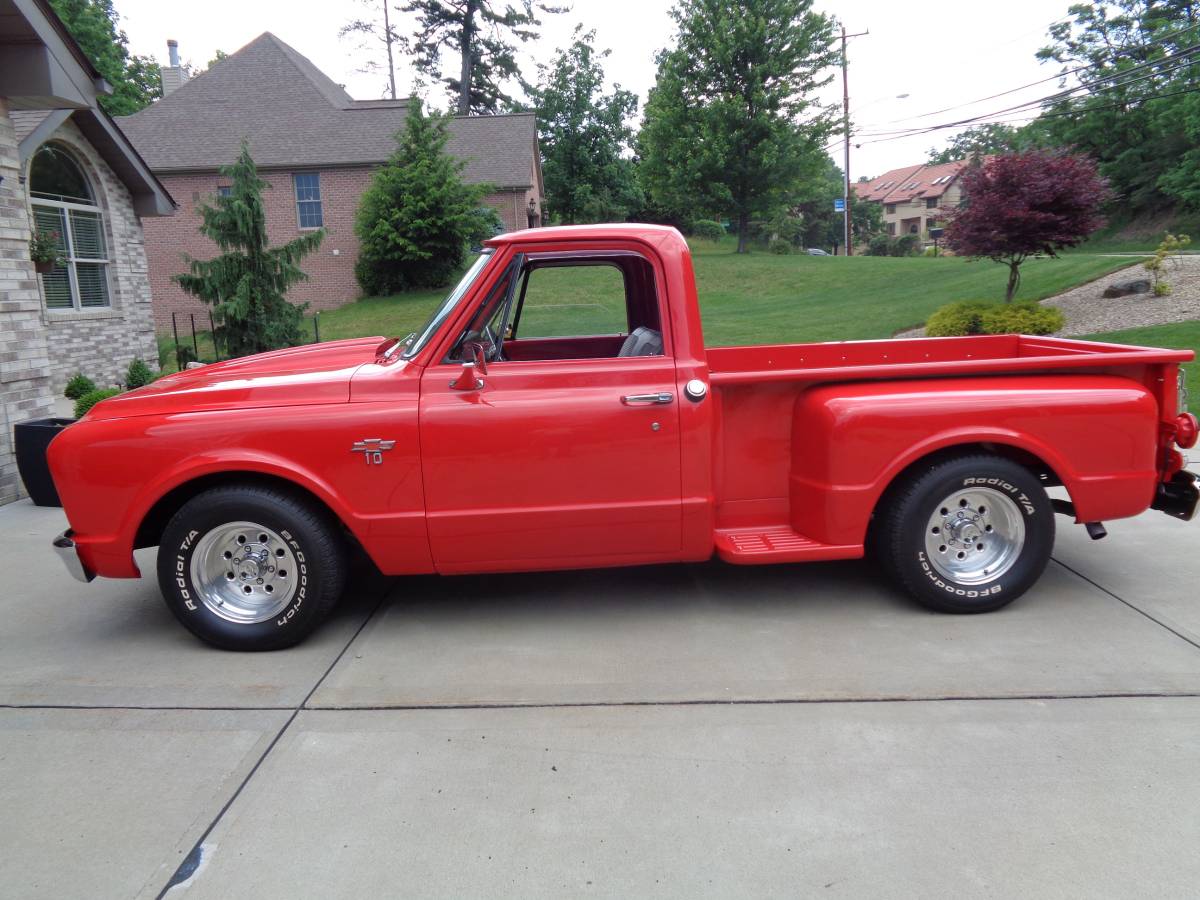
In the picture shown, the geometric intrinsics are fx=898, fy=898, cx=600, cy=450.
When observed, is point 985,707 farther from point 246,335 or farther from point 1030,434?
point 246,335

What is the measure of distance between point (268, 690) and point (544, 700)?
4.14 feet

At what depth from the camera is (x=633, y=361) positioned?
14.5 feet

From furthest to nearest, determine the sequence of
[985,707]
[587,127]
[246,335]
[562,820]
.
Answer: [587,127] < [246,335] < [985,707] < [562,820]

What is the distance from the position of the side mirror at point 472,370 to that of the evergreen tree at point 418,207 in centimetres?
2485

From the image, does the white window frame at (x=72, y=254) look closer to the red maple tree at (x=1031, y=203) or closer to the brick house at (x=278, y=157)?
the brick house at (x=278, y=157)

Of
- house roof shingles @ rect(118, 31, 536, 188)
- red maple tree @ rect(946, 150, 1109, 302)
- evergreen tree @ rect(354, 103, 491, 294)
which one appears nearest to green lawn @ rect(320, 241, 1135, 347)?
evergreen tree @ rect(354, 103, 491, 294)

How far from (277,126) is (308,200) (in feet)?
9.82

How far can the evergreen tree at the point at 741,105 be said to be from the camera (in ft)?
119

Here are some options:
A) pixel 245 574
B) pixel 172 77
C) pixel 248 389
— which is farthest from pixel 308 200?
pixel 245 574

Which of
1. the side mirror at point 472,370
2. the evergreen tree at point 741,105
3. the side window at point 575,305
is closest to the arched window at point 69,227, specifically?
the side window at point 575,305

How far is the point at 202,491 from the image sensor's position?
4426mm

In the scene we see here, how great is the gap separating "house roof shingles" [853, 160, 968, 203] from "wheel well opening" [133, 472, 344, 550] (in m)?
77.8

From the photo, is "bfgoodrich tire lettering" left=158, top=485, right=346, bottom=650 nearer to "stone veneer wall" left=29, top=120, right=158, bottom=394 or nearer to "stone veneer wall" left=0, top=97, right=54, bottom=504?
"stone veneer wall" left=0, top=97, right=54, bottom=504

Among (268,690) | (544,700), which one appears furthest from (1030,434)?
(268,690)
